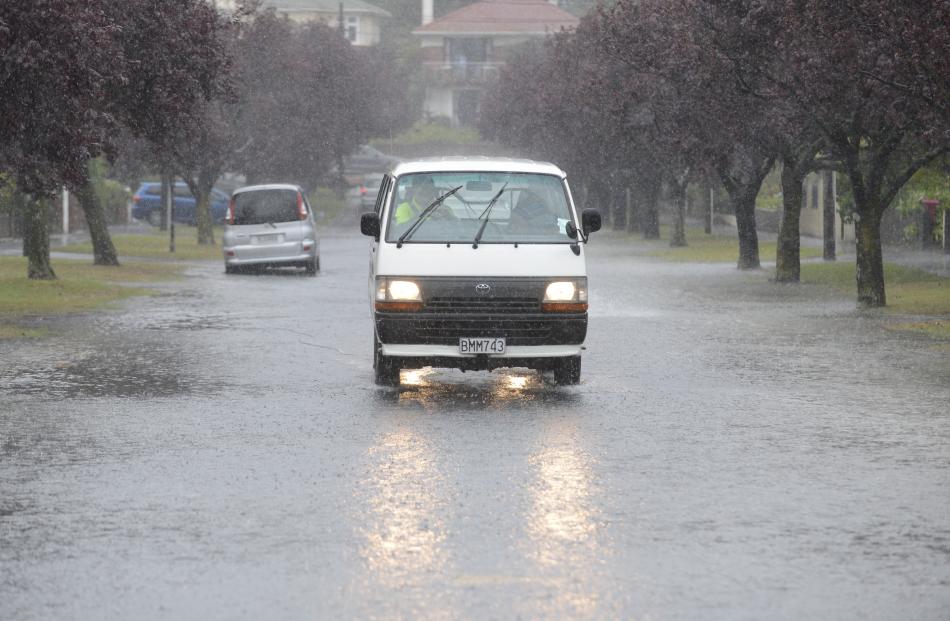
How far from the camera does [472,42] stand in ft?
390

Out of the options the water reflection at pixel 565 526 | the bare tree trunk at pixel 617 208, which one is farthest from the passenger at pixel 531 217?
the bare tree trunk at pixel 617 208

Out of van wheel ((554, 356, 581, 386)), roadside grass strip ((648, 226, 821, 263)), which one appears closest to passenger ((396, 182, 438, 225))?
van wheel ((554, 356, 581, 386))

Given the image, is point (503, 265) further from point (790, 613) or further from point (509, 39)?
point (509, 39)

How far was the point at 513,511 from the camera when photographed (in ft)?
28.2

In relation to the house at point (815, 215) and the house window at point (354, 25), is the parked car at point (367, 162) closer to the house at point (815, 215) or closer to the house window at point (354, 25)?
the house window at point (354, 25)

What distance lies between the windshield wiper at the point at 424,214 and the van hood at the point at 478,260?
4.6 inches

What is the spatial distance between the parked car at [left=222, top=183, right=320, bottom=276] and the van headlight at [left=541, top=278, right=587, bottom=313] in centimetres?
1969

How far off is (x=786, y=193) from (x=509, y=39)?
286 feet

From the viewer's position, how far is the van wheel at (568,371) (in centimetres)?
1430

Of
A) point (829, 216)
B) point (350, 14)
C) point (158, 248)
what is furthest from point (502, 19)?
point (829, 216)

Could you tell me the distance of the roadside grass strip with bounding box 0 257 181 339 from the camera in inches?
896

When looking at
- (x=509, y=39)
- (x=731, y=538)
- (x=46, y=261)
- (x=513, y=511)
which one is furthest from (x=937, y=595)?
(x=509, y=39)

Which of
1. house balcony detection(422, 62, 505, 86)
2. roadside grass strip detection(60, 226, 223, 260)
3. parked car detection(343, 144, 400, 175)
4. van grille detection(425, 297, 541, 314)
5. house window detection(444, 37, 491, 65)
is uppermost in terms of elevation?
house window detection(444, 37, 491, 65)

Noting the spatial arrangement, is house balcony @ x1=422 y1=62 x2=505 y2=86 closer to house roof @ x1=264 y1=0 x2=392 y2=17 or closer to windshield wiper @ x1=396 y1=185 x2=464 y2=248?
A: house roof @ x1=264 y1=0 x2=392 y2=17
